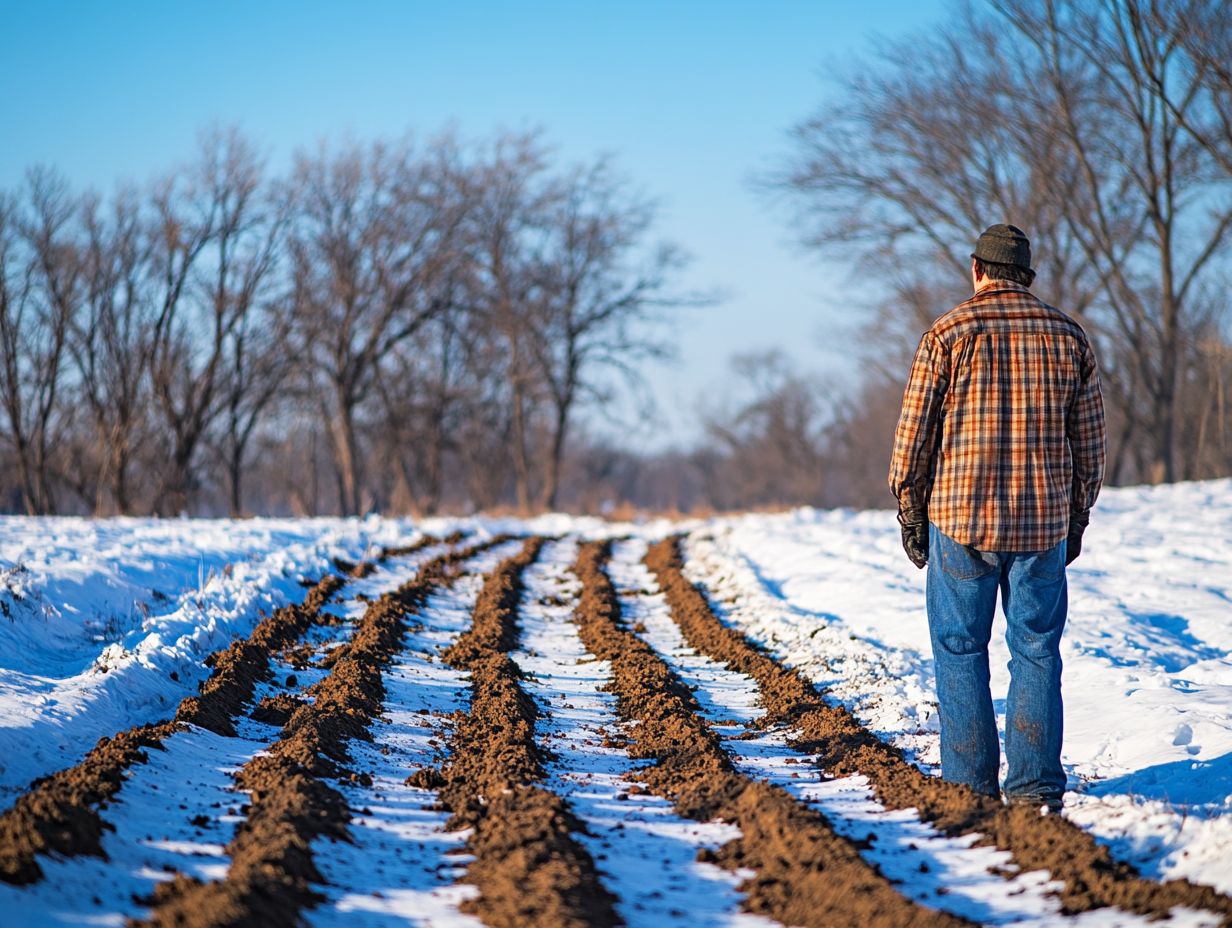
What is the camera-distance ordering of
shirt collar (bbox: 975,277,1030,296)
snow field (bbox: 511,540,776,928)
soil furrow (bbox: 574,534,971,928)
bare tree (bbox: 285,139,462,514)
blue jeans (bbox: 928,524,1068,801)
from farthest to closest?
bare tree (bbox: 285,139,462,514) < shirt collar (bbox: 975,277,1030,296) < blue jeans (bbox: 928,524,1068,801) < snow field (bbox: 511,540,776,928) < soil furrow (bbox: 574,534,971,928)

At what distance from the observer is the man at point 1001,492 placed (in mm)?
4797

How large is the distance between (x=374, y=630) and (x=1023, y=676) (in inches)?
218

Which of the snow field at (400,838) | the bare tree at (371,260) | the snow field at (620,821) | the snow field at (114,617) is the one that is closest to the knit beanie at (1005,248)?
the snow field at (620,821)

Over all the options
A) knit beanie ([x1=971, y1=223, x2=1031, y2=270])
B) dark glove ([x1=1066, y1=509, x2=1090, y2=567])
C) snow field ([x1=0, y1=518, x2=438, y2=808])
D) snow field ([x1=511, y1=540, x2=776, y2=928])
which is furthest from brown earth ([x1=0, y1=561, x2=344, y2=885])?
knit beanie ([x1=971, y1=223, x2=1031, y2=270])

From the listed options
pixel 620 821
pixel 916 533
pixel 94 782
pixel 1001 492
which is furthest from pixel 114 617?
pixel 1001 492

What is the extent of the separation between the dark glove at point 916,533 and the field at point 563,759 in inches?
39.1

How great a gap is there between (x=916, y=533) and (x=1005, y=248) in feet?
4.28

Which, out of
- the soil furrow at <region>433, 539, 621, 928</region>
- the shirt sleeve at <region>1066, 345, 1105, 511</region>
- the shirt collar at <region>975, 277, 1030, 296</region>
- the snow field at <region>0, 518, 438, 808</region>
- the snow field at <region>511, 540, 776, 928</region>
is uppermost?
the shirt collar at <region>975, 277, 1030, 296</region>

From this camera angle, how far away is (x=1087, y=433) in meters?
4.97

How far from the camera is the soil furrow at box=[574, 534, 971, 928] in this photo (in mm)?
3539

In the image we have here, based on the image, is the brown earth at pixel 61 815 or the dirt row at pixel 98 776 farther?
the dirt row at pixel 98 776

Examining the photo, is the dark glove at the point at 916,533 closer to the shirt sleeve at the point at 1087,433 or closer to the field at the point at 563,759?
the shirt sleeve at the point at 1087,433

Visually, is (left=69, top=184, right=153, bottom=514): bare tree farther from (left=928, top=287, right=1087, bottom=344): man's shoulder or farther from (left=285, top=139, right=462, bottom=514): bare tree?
(left=928, top=287, right=1087, bottom=344): man's shoulder

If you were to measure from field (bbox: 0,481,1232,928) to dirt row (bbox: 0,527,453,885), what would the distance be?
2 centimetres
